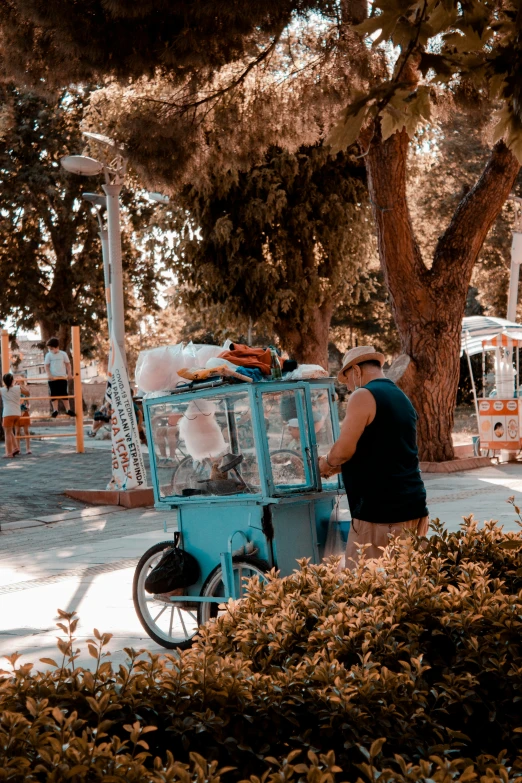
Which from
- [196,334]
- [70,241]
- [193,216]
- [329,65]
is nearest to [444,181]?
[193,216]

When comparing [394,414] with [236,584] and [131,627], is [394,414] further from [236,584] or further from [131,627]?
[131,627]

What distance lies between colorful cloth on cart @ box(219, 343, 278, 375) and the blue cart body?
190 mm

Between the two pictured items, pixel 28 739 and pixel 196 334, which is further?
pixel 196 334

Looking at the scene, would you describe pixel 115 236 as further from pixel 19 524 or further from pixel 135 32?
pixel 19 524

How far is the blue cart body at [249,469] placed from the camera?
560 cm

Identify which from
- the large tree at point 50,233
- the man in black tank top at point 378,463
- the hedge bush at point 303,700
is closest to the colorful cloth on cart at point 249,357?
the man in black tank top at point 378,463

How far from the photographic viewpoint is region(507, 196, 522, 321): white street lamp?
22.1 meters

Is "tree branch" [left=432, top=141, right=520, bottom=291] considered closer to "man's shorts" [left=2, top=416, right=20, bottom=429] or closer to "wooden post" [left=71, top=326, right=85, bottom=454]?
"wooden post" [left=71, top=326, right=85, bottom=454]

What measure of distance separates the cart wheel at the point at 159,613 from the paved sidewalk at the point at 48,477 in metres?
6.36

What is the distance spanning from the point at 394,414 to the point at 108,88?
15.2 meters

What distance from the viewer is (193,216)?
75.5 ft

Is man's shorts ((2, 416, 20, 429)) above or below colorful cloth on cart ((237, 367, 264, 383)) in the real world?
below

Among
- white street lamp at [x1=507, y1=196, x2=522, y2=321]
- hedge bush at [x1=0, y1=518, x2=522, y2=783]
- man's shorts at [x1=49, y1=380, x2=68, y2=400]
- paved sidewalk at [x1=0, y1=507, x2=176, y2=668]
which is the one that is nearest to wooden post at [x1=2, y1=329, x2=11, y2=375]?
man's shorts at [x1=49, y1=380, x2=68, y2=400]

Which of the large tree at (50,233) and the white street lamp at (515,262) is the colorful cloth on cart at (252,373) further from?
the large tree at (50,233)
